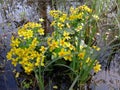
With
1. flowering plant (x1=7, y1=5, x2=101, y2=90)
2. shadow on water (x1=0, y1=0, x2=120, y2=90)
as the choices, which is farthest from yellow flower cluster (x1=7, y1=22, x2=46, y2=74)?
shadow on water (x1=0, y1=0, x2=120, y2=90)

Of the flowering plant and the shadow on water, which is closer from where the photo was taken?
the flowering plant

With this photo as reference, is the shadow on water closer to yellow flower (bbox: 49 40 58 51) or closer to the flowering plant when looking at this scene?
the flowering plant

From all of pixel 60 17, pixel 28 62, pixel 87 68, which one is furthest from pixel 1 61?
pixel 87 68

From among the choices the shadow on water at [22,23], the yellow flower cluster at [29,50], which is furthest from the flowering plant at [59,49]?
the shadow on water at [22,23]

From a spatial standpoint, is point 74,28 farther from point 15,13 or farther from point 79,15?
point 15,13

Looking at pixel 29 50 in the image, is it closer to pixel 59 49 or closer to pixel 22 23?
pixel 59 49
